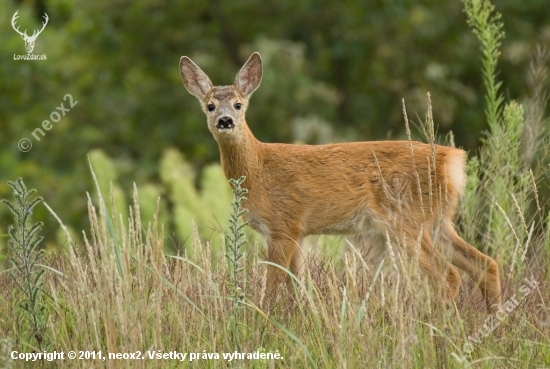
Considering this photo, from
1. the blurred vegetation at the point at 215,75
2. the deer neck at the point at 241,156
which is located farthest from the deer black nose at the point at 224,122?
the blurred vegetation at the point at 215,75

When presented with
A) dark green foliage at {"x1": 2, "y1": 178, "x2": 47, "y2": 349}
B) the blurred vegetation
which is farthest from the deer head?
the blurred vegetation

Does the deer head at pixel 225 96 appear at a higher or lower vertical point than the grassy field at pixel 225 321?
higher

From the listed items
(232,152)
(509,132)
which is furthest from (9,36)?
(509,132)

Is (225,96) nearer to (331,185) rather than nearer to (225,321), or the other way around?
(331,185)

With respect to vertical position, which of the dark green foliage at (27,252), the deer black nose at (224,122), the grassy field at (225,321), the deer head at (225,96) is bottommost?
the grassy field at (225,321)

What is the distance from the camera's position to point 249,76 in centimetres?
753

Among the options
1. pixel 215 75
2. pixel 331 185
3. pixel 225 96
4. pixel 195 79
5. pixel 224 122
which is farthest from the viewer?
pixel 215 75

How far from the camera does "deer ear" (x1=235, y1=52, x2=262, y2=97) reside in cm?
745

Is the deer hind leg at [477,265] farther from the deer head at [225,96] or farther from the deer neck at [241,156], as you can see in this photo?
the deer head at [225,96]

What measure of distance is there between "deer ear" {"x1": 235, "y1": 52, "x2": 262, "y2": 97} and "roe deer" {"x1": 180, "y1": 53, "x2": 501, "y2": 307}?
0.19m
